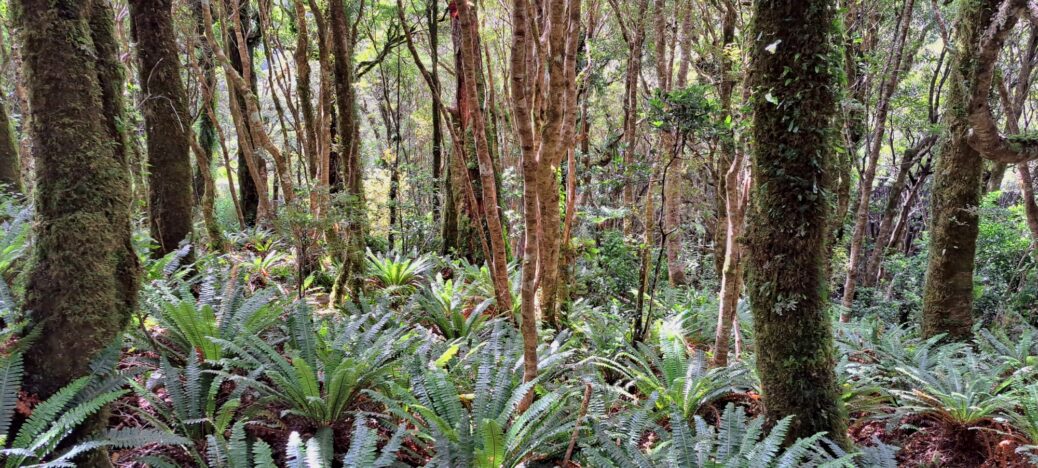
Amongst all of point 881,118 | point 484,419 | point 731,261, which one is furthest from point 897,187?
point 484,419

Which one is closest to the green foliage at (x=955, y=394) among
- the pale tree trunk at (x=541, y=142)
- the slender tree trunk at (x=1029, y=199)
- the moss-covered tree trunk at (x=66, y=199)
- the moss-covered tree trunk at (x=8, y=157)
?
the slender tree trunk at (x=1029, y=199)

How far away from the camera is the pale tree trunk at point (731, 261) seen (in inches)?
151

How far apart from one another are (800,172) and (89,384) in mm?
3441

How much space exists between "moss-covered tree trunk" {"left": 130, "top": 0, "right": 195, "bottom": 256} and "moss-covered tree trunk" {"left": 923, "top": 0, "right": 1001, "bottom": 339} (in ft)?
23.6

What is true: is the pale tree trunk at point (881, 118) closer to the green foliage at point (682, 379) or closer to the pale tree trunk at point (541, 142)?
the green foliage at point (682, 379)

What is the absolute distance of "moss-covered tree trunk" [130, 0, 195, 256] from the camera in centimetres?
481

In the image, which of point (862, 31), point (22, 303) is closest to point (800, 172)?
point (22, 303)

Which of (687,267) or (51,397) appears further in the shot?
(687,267)

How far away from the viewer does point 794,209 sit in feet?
8.63

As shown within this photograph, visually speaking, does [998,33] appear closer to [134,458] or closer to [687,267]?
[134,458]

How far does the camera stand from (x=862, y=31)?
8.59 m

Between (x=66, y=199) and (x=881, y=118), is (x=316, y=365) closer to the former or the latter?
(x=66, y=199)

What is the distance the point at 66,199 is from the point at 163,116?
122 inches

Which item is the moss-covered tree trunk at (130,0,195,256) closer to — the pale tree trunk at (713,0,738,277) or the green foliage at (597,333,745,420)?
the green foliage at (597,333,745,420)
